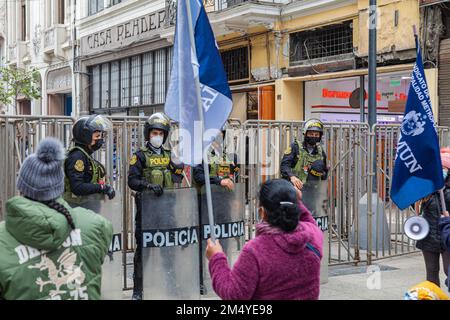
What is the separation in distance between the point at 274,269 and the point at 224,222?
385 cm

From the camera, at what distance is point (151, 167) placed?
6566mm

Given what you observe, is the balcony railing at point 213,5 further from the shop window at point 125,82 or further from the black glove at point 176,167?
the black glove at point 176,167

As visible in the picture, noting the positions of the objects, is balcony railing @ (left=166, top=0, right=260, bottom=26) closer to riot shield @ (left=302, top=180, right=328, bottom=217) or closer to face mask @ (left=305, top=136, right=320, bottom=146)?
face mask @ (left=305, top=136, right=320, bottom=146)

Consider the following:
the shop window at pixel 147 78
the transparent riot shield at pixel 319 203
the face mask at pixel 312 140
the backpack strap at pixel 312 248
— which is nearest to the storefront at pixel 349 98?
the face mask at pixel 312 140

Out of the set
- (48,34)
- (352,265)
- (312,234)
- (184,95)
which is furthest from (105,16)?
(312,234)

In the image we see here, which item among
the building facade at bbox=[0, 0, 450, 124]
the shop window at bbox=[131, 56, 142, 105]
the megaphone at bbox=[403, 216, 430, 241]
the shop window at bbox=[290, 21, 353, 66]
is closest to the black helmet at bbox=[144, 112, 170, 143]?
the megaphone at bbox=[403, 216, 430, 241]

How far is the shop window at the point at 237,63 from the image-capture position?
1855 cm

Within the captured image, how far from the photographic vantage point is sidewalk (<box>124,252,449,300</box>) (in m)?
7.11

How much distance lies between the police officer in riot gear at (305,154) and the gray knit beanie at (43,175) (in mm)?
4795

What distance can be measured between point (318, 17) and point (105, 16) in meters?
11.2

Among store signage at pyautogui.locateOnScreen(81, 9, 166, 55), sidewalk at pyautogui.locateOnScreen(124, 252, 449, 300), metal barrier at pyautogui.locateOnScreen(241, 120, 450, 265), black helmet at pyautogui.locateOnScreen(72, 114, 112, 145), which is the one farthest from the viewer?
store signage at pyautogui.locateOnScreen(81, 9, 166, 55)

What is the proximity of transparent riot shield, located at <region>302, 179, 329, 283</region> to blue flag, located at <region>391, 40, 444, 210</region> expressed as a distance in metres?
1.45

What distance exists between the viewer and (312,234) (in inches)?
131
